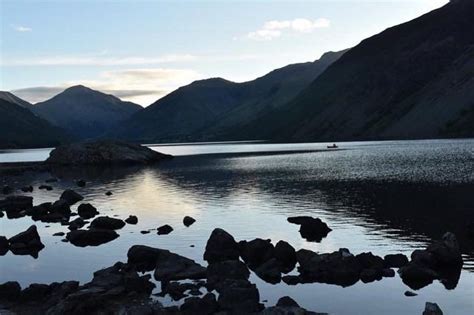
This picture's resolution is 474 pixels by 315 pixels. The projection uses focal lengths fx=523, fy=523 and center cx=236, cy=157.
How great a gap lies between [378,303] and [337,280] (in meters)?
5.02

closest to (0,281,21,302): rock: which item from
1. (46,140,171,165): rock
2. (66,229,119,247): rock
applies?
(66,229,119,247): rock

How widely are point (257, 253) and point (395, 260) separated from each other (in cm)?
1066

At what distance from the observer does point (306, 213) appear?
64.1 m

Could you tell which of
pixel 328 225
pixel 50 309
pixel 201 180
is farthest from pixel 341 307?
pixel 201 180

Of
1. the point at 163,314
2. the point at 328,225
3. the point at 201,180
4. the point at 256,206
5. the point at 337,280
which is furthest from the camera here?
the point at 201,180

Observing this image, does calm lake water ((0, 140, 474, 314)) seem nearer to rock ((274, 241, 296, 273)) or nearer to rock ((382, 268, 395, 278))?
rock ((382, 268, 395, 278))

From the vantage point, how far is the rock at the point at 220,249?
4216 centimetres

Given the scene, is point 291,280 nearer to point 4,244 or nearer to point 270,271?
point 270,271

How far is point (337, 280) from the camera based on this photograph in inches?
1422

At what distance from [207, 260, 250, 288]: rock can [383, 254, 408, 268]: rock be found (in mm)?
10530

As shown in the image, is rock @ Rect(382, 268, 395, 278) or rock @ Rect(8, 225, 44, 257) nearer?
rock @ Rect(382, 268, 395, 278)

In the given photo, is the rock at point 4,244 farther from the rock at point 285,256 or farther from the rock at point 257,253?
the rock at point 285,256

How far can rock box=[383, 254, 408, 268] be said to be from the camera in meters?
38.3

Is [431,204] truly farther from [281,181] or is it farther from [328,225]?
[281,181]
